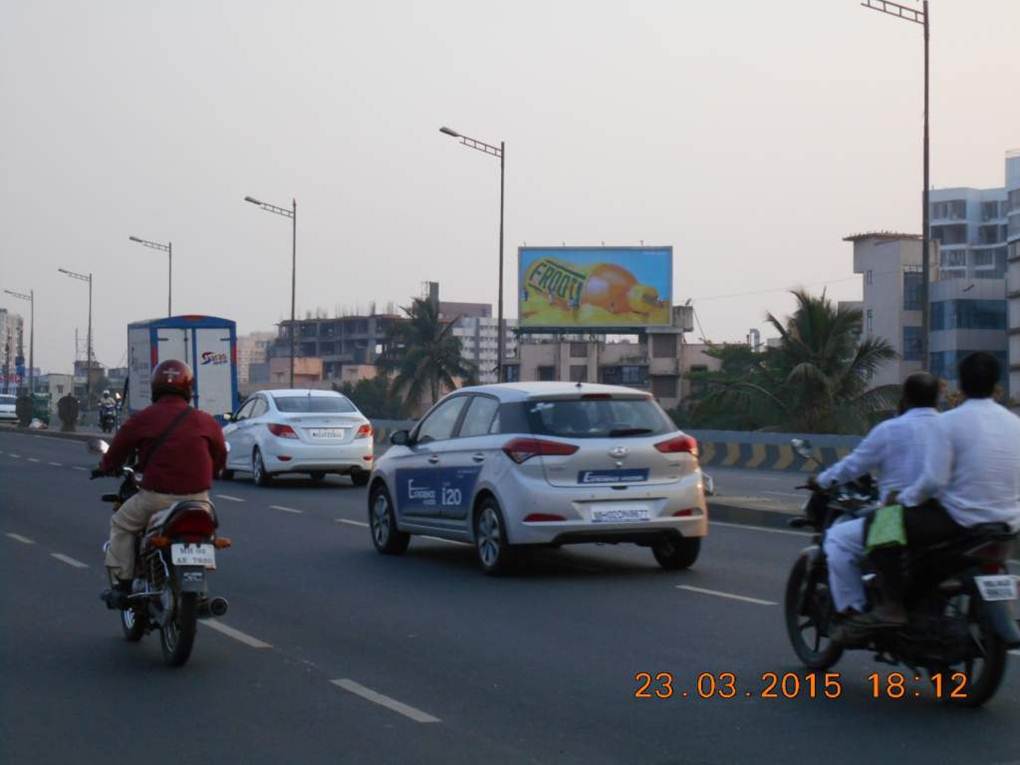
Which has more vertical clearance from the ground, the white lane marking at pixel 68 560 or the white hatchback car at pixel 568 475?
the white hatchback car at pixel 568 475

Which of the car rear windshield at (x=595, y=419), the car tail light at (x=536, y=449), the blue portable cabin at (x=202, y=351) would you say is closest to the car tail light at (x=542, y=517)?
the car tail light at (x=536, y=449)

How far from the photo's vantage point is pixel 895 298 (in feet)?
286

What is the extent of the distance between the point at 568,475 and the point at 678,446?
993 mm

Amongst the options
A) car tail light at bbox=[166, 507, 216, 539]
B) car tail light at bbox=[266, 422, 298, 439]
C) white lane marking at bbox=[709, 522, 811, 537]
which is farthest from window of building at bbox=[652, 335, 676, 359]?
car tail light at bbox=[166, 507, 216, 539]

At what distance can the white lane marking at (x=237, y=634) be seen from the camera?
9.73 metres

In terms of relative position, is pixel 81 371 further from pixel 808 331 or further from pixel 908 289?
pixel 808 331

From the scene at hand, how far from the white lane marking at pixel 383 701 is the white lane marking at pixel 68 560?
6.33m

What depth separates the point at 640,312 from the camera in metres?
73.4

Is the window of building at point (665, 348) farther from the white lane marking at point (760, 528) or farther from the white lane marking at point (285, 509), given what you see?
the white lane marking at point (760, 528)

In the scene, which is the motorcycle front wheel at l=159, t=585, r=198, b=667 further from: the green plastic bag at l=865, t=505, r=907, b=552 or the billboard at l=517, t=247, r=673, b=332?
the billboard at l=517, t=247, r=673, b=332

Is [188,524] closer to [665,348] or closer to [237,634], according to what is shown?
[237,634]

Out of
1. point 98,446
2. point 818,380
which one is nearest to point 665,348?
point 818,380

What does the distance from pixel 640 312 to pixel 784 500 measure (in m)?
52.0

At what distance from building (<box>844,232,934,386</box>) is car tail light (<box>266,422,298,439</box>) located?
214ft
